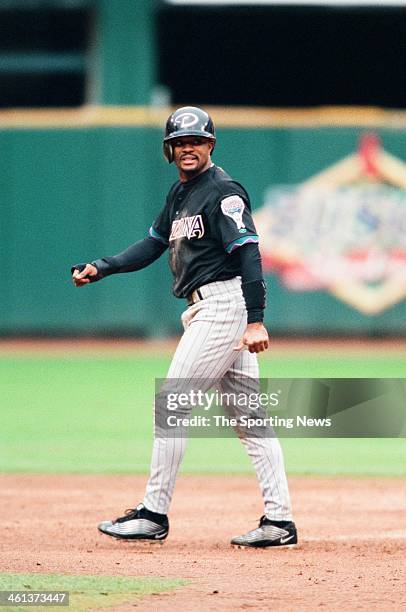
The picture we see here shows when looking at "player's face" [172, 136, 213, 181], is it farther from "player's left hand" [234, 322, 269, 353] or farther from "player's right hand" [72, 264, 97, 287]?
"player's left hand" [234, 322, 269, 353]

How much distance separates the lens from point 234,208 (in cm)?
550

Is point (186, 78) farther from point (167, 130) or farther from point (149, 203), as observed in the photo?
point (167, 130)

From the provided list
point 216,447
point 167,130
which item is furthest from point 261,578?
point 216,447

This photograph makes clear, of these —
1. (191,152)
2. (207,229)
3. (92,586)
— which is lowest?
(92,586)

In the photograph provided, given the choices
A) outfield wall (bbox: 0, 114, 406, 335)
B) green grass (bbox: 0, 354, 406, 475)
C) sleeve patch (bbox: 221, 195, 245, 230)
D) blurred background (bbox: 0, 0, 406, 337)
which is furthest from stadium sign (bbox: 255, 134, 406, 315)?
sleeve patch (bbox: 221, 195, 245, 230)

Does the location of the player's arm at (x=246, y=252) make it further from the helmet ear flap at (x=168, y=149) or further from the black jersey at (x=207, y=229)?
the helmet ear flap at (x=168, y=149)

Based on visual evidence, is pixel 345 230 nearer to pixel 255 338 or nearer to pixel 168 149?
pixel 168 149

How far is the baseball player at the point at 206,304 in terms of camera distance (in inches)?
219

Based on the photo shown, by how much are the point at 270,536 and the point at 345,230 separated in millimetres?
11654

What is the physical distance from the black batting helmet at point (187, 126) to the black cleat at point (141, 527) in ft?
5.24

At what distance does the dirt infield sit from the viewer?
4.68 meters

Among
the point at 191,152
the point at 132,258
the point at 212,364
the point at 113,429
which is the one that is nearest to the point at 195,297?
the point at 212,364

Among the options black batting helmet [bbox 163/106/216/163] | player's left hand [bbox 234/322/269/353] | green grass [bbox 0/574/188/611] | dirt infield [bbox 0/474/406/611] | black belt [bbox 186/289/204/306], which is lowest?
green grass [bbox 0/574/188/611]

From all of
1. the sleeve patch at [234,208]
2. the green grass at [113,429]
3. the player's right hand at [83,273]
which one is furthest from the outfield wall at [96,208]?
the sleeve patch at [234,208]
